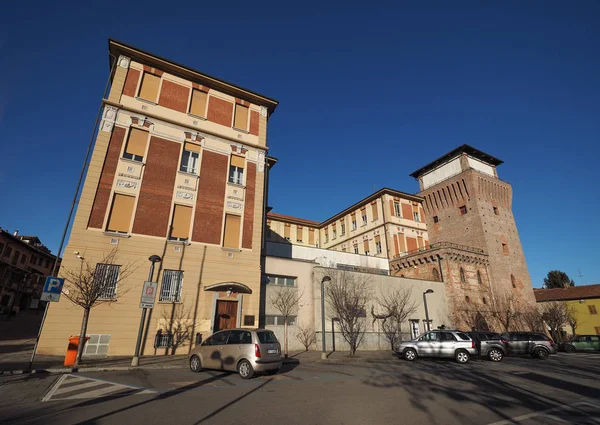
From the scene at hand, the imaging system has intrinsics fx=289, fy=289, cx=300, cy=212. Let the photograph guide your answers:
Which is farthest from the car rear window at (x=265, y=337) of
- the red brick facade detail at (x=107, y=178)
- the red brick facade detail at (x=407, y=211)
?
the red brick facade detail at (x=407, y=211)

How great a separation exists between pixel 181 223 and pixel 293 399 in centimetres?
1313

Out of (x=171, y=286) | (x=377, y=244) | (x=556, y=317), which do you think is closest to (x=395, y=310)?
(x=377, y=244)

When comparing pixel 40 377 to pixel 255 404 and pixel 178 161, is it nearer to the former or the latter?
pixel 255 404

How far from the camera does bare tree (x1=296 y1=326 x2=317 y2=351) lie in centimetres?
2114

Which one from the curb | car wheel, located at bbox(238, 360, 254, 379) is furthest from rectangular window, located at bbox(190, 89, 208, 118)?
car wheel, located at bbox(238, 360, 254, 379)

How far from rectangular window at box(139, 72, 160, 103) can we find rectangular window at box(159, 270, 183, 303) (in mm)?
11331

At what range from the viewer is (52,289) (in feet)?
33.4

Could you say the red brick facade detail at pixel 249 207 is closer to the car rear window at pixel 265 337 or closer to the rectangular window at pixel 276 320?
the rectangular window at pixel 276 320

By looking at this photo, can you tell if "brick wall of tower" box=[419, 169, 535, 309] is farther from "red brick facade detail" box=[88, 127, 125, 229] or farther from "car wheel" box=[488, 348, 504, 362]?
"red brick facade detail" box=[88, 127, 125, 229]

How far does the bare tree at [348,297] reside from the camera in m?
21.5

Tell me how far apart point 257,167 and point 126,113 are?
8776 mm

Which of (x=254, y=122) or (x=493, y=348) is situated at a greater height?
(x=254, y=122)

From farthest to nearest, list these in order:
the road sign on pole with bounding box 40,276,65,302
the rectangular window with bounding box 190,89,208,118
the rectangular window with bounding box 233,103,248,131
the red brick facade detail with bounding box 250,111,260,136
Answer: the red brick facade detail with bounding box 250,111,260,136 < the rectangular window with bounding box 233,103,248,131 < the rectangular window with bounding box 190,89,208,118 < the road sign on pole with bounding box 40,276,65,302

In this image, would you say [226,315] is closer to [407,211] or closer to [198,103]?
[198,103]
